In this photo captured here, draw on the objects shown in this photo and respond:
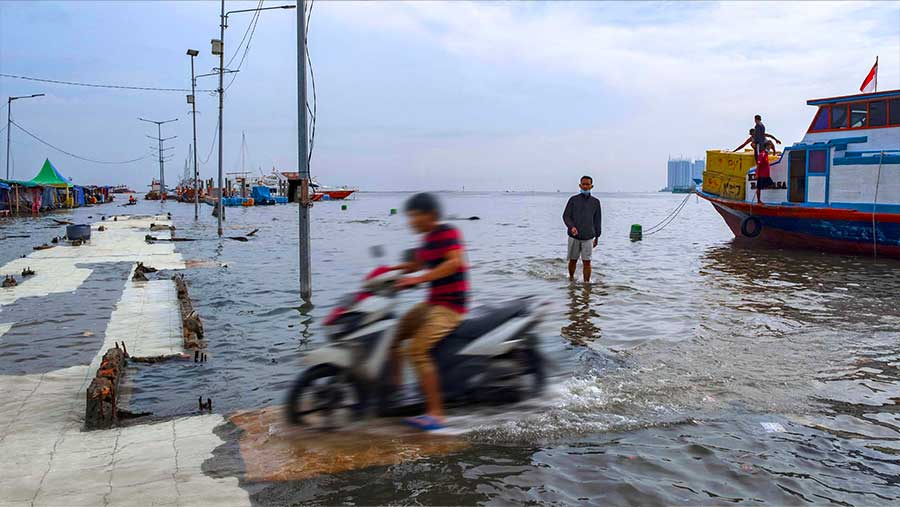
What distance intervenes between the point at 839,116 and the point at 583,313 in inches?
564

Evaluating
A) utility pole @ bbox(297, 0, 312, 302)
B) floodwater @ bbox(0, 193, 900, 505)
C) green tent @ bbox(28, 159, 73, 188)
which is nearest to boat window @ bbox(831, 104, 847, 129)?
floodwater @ bbox(0, 193, 900, 505)

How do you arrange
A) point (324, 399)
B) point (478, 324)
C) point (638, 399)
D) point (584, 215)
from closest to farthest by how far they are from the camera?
point (324, 399), point (478, 324), point (638, 399), point (584, 215)

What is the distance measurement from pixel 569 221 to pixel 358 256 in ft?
25.6

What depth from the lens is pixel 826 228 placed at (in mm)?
19766

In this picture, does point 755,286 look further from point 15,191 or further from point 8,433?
point 15,191

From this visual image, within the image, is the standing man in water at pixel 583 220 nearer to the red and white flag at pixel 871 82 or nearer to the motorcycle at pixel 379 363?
the motorcycle at pixel 379 363

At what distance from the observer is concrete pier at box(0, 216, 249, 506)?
4.02 m

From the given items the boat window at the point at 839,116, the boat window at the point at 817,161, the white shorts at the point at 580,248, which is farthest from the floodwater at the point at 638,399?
the boat window at the point at 839,116

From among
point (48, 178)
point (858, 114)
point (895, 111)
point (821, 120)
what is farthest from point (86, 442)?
point (48, 178)

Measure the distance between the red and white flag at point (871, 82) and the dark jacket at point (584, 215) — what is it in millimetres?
12898

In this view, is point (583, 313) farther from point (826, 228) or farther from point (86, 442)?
point (826, 228)

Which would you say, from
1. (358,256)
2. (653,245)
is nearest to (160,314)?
(358,256)

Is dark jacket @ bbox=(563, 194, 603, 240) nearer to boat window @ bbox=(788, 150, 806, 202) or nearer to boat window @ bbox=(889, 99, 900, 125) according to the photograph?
boat window @ bbox=(788, 150, 806, 202)

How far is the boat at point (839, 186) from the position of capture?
18344mm
